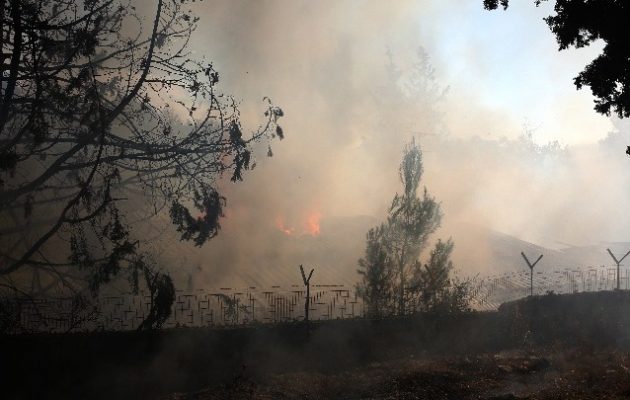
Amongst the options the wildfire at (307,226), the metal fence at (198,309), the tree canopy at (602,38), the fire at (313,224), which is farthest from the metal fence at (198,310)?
the tree canopy at (602,38)

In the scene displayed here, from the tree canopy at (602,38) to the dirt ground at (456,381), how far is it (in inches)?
236

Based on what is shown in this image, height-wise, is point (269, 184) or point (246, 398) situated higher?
point (269, 184)

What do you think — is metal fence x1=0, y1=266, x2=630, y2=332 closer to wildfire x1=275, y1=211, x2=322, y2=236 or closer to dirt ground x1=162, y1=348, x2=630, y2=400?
dirt ground x1=162, y1=348, x2=630, y2=400

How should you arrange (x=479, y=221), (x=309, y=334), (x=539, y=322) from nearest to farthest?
(x=309, y=334) → (x=539, y=322) → (x=479, y=221)

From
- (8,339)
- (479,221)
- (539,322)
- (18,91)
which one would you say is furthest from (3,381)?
(479,221)

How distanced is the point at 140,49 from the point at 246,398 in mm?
7567

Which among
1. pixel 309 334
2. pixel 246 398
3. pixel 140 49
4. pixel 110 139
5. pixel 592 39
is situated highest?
pixel 140 49

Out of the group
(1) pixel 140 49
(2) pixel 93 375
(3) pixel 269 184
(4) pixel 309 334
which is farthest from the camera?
(3) pixel 269 184

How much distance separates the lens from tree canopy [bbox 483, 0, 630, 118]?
750cm

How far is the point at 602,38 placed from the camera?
7801mm

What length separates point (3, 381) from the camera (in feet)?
38.4

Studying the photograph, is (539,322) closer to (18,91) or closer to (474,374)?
(474,374)

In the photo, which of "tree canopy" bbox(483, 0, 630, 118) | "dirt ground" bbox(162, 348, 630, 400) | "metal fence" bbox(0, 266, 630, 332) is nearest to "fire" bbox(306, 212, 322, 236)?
"metal fence" bbox(0, 266, 630, 332)

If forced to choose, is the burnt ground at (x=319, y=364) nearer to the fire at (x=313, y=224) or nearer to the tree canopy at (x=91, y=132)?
the tree canopy at (x=91, y=132)
